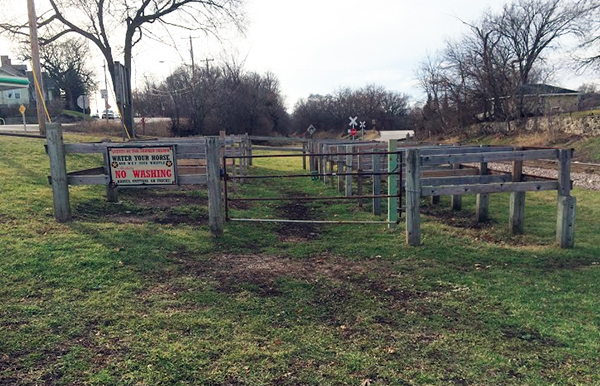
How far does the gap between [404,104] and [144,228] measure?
247ft

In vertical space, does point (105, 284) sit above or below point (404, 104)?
below

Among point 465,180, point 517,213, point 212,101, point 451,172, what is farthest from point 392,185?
point 212,101

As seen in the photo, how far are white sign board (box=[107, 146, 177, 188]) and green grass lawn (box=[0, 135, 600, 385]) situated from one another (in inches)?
28.5

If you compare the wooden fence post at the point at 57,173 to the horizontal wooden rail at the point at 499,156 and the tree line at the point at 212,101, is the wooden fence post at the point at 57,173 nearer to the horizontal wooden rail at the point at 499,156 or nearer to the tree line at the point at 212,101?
the horizontal wooden rail at the point at 499,156

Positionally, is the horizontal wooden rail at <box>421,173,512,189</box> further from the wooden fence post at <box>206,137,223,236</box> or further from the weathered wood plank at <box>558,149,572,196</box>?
the wooden fence post at <box>206,137,223,236</box>

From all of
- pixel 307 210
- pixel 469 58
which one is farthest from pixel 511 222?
pixel 469 58

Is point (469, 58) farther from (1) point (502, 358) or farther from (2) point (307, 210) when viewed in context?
(1) point (502, 358)

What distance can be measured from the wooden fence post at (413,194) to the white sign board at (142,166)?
341 cm

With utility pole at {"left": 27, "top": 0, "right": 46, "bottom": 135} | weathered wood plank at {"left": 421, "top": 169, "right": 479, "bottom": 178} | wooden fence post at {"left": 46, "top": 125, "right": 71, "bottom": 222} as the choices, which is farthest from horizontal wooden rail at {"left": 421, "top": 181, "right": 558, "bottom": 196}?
utility pole at {"left": 27, "top": 0, "right": 46, "bottom": 135}

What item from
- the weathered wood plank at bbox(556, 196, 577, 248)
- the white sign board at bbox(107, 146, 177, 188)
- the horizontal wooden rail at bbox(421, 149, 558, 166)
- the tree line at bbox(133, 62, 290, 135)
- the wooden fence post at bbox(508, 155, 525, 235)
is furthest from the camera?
the tree line at bbox(133, 62, 290, 135)

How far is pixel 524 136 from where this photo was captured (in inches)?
1217

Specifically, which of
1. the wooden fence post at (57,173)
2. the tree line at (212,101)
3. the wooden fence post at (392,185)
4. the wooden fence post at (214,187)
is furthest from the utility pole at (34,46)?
the tree line at (212,101)

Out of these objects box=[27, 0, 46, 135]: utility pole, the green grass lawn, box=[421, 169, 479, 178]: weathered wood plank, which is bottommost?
the green grass lawn

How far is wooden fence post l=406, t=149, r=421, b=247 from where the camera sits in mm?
6590
